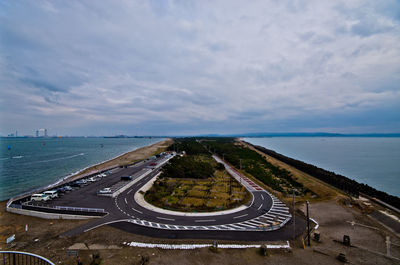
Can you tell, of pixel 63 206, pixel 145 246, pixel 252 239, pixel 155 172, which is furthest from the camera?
pixel 155 172

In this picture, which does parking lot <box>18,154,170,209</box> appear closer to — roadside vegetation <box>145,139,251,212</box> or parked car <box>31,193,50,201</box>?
parked car <box>31,193,50,201</box>

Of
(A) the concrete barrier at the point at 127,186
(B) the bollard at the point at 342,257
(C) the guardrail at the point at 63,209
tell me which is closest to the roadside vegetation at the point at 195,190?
(A) the concrete barrier at the point at 127,186

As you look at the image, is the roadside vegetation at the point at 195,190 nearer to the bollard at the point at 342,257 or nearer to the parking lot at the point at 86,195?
the parking lot at the point at 86,195

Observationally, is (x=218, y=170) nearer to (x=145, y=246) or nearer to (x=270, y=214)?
(x=270, y=214)

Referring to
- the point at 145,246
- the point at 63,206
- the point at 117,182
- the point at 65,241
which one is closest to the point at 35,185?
the point at 117,182

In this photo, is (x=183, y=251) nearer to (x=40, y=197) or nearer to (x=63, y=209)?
(x=63, y=209)

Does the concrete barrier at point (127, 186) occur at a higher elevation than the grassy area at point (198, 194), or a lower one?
higher

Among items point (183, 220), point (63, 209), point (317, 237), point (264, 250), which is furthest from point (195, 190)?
point (317, 237)
